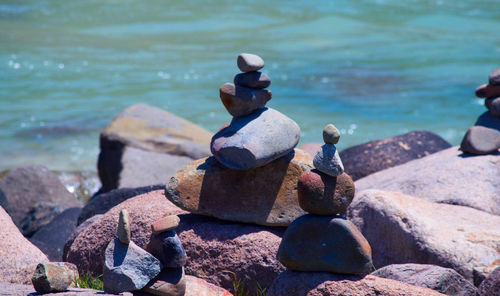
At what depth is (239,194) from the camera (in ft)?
15.0

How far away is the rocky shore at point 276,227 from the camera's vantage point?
3.65 metres

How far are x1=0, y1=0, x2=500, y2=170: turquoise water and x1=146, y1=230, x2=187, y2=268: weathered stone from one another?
25.5 feet

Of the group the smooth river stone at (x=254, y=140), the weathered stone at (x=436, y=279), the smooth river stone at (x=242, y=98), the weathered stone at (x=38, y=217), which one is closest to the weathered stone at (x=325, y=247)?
the weathered stone at (x=436, y=279)

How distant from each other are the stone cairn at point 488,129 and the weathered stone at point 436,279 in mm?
2413

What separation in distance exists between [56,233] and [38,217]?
97 centimetres

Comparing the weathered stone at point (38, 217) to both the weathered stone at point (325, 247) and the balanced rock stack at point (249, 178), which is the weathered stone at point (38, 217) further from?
the weathered stone at point (325, 247)

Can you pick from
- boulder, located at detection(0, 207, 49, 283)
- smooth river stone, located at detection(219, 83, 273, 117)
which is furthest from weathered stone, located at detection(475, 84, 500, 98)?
boulder, located at detection(0, 207, 49, 283)

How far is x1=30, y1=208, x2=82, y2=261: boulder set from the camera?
6.18 metres

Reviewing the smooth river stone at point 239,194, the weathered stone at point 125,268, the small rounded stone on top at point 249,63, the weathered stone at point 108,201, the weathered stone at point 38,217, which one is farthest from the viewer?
the weathered stone at point 38,217

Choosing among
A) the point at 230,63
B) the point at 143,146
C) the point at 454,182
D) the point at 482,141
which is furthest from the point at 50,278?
the point at 230,63

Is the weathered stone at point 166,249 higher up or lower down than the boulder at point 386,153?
higher up

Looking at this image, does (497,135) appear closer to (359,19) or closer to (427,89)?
(427,89)

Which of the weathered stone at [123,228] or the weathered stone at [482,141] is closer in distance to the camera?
the weathered stone at [123,228]

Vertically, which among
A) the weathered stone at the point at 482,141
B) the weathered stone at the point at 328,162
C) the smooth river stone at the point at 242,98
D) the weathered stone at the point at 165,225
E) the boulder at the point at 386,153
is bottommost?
the boulder at the point at 386,153
